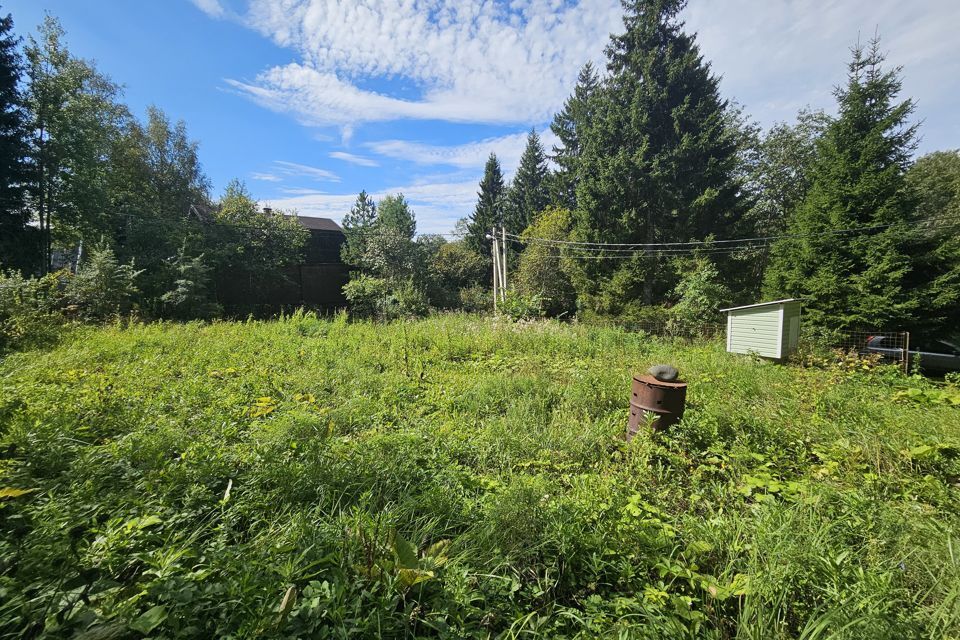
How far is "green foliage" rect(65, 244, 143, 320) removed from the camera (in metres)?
9.26

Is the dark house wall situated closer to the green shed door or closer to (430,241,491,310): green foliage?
(430,241,491,310): green foliage

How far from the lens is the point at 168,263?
1222 cm

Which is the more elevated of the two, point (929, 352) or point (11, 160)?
point (11, 160)

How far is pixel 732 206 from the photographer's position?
1430 centimetres

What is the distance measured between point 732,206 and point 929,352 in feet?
25.1

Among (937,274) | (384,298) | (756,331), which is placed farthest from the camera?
(384,298)

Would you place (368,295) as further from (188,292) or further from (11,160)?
(11,160)

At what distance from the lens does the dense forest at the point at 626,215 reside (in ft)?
32.0

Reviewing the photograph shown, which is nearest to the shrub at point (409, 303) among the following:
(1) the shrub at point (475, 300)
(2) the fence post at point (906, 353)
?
(1) the shrub at point (475, 300)

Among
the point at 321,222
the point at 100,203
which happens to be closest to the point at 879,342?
the point at 100,203

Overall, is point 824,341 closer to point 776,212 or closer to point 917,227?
point 917,227

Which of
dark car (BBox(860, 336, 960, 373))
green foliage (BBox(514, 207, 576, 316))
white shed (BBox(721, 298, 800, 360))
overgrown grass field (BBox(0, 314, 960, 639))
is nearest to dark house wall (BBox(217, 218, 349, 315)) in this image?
green foliage (BBox(514, 207, 576, 316))

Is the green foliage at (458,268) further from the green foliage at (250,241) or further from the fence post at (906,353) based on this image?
the fence post at (906,353)

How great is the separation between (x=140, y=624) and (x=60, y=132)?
743 inches
